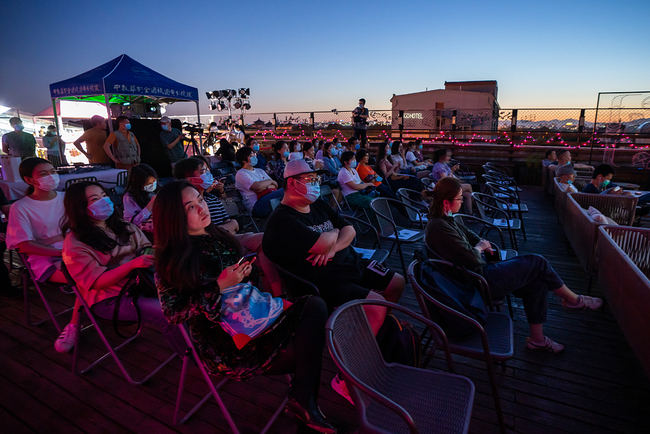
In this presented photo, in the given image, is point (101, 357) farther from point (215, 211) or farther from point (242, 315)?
point (242, 315)

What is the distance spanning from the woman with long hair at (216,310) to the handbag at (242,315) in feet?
0.05

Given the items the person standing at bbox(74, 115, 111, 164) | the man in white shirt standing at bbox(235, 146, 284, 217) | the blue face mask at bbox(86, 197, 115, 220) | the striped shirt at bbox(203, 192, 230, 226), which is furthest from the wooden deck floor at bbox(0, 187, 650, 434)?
the person standing at bbox(74, 115, 111, 164)

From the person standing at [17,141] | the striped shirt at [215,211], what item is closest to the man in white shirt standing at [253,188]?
the striped shirt at [215,211]

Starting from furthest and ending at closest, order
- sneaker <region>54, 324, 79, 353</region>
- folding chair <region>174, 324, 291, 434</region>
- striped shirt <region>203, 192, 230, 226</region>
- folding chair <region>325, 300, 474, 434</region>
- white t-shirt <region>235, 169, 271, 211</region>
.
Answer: white t-shirt <region>235, 169, 271, 211</region>
striped shirt <region>203, 192, 230, 226</region>
sneaker <region>54, 324, 79, 353</region>
folding chair <region>174, 324, 291, 434</region>
folding chair <region>325, 300, 474, 434</region>

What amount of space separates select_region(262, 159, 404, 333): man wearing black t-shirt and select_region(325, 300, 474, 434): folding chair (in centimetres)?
35

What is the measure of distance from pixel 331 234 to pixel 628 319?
2.09 m

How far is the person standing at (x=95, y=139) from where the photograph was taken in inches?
286

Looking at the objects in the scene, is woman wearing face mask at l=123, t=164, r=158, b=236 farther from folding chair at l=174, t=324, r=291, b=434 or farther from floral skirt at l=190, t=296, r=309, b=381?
floral skirt at l=190, t=296, r=309, b=381

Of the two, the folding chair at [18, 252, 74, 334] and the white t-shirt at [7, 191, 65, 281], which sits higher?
the white t-shirt at [7, 191, 65, 281]

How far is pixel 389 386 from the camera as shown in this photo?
1.65m

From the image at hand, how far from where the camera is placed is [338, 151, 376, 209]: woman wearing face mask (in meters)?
5.27

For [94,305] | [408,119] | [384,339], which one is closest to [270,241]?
[384,339]

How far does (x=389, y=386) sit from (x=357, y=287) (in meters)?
0.72

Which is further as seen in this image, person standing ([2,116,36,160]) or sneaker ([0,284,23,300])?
person standing ([2,116,36,160])
